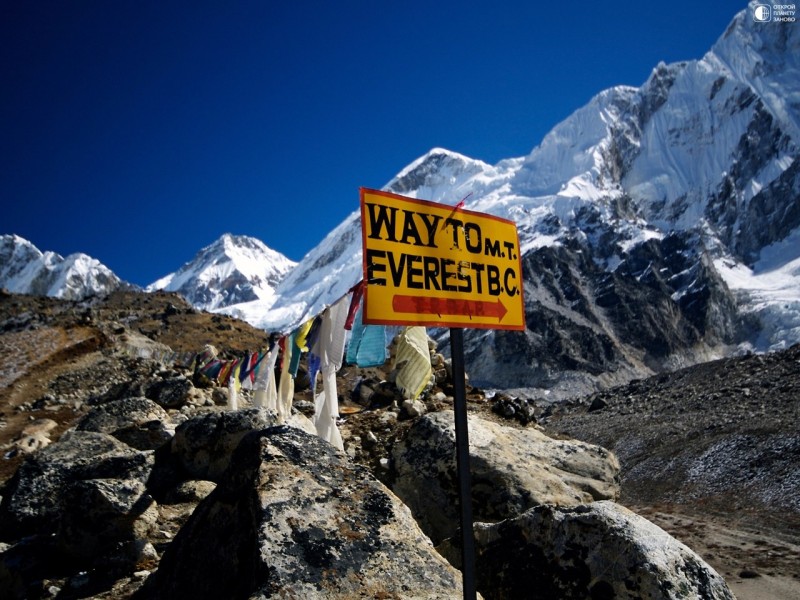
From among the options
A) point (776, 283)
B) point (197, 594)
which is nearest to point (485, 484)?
point (197, 594)

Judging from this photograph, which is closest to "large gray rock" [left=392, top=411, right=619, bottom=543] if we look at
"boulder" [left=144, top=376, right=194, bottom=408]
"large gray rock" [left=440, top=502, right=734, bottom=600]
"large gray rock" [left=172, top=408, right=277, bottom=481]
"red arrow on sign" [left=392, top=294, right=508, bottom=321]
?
"large gray rock" [left=172, top=408, right=277, bottom=481]

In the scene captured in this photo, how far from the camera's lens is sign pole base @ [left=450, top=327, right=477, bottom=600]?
3.51 meters

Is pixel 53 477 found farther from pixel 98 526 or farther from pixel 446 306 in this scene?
pixel 446 306

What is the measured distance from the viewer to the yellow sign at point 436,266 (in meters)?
3.53

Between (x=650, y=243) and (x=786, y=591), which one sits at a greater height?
(x=650, y=243)

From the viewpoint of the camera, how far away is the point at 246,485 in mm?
4219

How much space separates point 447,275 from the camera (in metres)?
3.84

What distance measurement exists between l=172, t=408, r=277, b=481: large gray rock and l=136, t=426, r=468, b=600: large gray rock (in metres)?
3.28

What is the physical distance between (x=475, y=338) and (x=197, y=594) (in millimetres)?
146007

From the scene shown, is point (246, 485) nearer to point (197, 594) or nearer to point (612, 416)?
point (197, 594)

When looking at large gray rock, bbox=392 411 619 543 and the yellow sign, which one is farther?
large gray rock, bbox=392 411 619 543

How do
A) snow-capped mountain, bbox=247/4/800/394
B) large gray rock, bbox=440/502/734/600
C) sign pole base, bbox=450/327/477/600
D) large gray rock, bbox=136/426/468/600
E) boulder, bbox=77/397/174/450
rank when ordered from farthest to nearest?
snow-capped mountain, bbox=247/4/800/394, boulder, bbox=77/397/174/450, large gray rock, bbox=440/502/734/600, large gray rock, bbox=136/426/468/600, sign pole base, bbox=450/327/477/600

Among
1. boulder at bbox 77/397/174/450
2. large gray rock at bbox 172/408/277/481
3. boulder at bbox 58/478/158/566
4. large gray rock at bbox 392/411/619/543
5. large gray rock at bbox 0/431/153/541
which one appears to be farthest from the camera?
boulder at bbox 77/397/174/450

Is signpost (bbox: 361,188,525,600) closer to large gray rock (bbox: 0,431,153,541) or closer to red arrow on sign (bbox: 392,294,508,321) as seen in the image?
red arrow on sign (bbox: 392,294,508,321)
